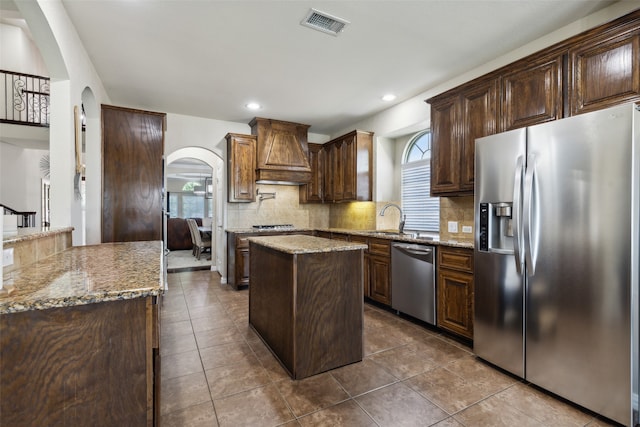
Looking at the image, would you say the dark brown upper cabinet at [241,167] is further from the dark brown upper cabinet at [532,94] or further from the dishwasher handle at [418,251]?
the dark brown upper cabinet at [532,94]

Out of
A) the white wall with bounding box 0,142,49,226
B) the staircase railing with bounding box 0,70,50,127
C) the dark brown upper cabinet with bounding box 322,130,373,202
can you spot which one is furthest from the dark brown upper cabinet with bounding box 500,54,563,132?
the white wall with bounding box 0,142,49,226

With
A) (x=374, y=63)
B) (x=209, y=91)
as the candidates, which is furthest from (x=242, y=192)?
(x=374, y=63)

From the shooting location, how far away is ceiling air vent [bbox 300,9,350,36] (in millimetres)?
2335

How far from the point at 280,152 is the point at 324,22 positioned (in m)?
2.67

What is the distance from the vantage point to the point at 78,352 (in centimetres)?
99

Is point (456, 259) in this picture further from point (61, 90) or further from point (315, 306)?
point (61, 90)

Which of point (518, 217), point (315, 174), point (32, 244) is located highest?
point (315, 174)

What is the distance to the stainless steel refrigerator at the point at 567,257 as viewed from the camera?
165 centimetres

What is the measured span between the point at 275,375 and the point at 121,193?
2470 millimetres

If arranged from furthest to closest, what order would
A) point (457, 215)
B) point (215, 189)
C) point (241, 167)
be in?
point (215, 189) → point (241, 167) → point (457, 215)

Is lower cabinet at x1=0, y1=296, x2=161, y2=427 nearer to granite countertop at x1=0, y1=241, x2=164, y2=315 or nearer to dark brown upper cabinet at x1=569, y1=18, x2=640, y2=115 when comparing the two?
granite countertop at x1=0, y1=241, x2=164, y2=315

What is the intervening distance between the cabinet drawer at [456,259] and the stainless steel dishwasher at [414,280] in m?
0.09

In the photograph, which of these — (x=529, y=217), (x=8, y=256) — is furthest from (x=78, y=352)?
(x=529, y=217)

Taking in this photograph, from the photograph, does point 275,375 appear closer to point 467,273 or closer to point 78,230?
point 467,273
